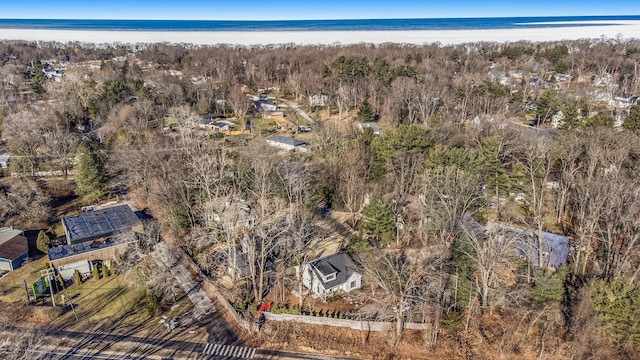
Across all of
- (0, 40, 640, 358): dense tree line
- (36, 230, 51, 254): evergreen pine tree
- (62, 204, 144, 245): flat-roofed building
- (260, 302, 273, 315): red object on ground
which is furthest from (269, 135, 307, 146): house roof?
(260, 302, 273, 315): red object on ground

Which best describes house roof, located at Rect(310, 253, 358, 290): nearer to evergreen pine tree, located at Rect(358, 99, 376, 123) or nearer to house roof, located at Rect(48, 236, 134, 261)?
house roof, located at Rect(48, 236, 134, 261)

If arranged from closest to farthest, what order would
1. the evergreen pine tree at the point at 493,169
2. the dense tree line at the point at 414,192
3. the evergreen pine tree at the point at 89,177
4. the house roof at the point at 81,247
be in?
the dense tree line at the point at 414,192, the house roof at the point at 81,247, the evergreen pine tree at the point at 493,169, the evergreen pine tree at the point at 89,177

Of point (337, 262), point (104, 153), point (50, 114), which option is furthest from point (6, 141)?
point (337, 262)

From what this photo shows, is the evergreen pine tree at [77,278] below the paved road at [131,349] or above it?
above

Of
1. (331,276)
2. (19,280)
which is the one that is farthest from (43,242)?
(331,276)

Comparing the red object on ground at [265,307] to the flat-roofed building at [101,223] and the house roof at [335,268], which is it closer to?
the house roof at [335,268]

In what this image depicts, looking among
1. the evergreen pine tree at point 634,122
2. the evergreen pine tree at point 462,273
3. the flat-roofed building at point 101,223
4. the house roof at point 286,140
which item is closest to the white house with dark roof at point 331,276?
the evergreen pine tree at point 462,273

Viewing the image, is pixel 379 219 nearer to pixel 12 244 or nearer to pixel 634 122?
pixel 12 244
